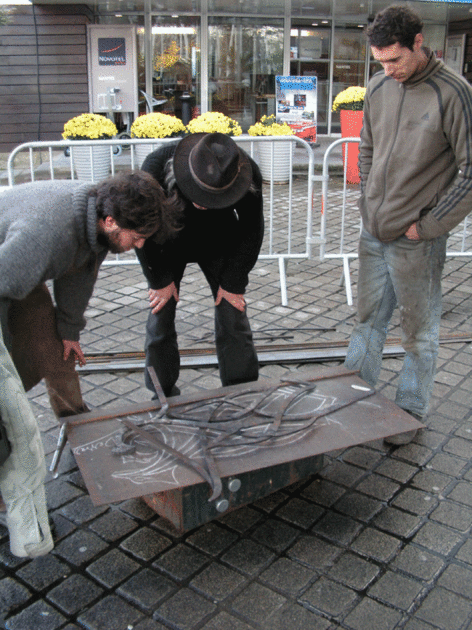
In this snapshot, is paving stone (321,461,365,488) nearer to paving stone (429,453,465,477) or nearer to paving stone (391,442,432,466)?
paving stone (391,442,432,466)

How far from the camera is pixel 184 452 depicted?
2.81 metres

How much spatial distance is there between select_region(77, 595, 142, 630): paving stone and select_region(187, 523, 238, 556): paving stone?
1.43 feet

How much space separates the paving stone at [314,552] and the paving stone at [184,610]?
457 mm

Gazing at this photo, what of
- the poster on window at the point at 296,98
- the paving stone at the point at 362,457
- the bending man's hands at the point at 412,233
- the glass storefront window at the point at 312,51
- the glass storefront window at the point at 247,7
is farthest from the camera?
the glass storefront window at the point at 312,51

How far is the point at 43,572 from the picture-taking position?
2711mm

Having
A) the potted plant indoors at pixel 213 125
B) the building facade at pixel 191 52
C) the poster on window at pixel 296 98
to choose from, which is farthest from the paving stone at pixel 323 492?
the building facade at pixel 191 52

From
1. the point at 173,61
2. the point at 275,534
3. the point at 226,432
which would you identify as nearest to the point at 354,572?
the point at 275,534

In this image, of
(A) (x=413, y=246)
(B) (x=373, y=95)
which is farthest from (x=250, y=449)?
(B) (x=373, y=95)

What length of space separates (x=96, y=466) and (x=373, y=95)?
2333 millimetres

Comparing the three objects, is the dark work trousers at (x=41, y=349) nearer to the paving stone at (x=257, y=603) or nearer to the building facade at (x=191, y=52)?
the paving stone at (x=257, y=603)

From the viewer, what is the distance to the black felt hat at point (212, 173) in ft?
9.62

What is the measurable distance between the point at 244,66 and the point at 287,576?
13.5 metres

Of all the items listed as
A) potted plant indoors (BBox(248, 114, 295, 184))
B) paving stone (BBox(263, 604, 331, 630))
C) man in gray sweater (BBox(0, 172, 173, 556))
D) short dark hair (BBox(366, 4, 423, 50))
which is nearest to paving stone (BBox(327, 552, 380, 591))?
paving stone (BBox(263, 604, 331, 630))

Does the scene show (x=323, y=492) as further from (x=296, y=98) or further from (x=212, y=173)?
(x=296, y=98)
